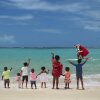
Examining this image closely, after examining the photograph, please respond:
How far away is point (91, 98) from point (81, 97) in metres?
0.40

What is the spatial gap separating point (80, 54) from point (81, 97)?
114 inches

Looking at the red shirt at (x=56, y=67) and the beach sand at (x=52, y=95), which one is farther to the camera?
the red shirt at (x=56, y=67)

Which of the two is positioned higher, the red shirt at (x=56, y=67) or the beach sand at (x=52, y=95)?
the red shirt at (x=56, y=67)

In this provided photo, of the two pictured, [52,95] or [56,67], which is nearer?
[52,95]

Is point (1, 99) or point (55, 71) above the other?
point (55, 71)

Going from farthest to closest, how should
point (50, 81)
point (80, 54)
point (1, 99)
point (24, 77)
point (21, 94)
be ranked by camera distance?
1. point (50, 81)
2. point (24, 77)
3. point (80, 54)
4. point (21, 94)
5. point (1, 99)

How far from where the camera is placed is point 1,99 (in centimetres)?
1480

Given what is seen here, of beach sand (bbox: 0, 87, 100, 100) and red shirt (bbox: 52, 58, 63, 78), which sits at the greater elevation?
red shirt (bbox: 52, 58, 63, 78)

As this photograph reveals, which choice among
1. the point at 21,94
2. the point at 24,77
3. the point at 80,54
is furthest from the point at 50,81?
the point at 21,94

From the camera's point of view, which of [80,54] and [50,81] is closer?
[80,54]

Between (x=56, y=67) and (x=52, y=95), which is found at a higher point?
(x=56, y=67)

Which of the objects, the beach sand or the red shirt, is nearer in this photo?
the beach sand

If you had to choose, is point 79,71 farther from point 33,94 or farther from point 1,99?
point 1,99

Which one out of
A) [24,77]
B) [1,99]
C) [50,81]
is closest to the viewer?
[1,99]
